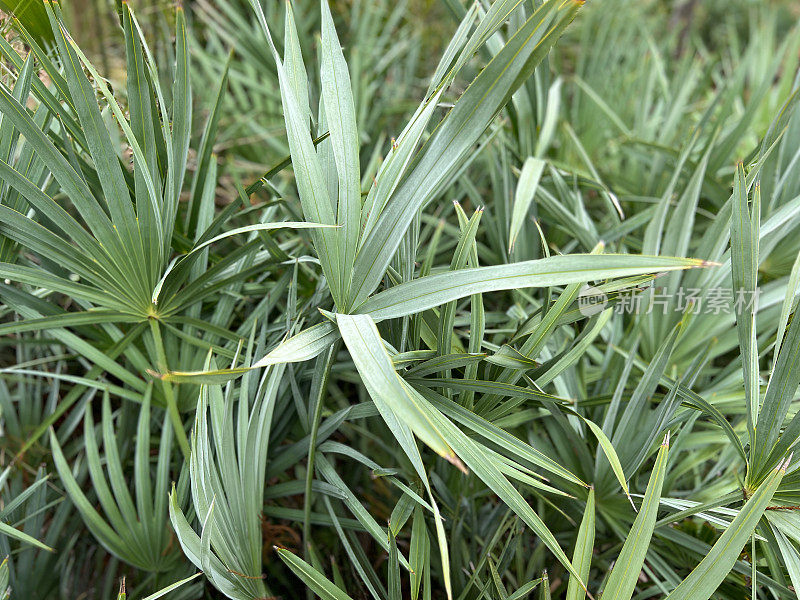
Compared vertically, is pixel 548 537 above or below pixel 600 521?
above

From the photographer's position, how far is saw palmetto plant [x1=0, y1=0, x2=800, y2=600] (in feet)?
1.95

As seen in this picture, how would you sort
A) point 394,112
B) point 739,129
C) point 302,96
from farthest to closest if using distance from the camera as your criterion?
point 394,112 < point 739,129 < point 302,96

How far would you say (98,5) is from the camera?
61.5 inches

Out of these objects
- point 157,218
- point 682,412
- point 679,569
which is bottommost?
point 679,569

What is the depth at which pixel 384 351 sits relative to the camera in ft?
1.69

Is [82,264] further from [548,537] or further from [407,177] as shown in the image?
[548,537]

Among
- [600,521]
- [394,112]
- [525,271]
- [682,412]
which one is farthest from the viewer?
[394,112]

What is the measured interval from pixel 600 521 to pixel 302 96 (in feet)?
2.50

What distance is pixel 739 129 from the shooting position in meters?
1.10

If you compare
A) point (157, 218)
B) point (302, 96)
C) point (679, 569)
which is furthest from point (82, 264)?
point (679, 569)

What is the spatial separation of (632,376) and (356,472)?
48cm

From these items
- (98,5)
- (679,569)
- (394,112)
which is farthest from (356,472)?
(98,5)

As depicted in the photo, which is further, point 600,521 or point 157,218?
point 600,521

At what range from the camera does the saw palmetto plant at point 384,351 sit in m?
0.59
